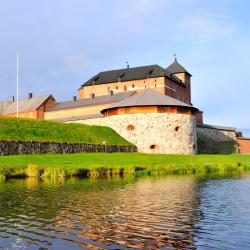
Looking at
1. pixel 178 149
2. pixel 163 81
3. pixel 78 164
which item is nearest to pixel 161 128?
pixel 178 149

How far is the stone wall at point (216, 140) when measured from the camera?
2436 inches

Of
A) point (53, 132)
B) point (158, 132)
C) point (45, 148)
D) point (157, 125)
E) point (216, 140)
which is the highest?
point (157, 125)

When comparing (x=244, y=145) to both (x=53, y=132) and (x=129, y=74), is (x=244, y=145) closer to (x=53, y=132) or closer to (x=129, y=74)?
(x=129, y=74)

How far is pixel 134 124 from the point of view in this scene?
4716 cm

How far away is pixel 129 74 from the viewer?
73.3 metres

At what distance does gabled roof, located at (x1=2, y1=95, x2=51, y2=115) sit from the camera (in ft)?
222

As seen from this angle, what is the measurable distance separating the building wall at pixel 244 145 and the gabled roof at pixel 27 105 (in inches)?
1247

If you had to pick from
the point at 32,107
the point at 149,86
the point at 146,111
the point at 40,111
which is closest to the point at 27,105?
the point at 32,107

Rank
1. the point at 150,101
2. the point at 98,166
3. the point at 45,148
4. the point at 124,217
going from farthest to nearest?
the point at 150,101 → the point at 45,148 → the point at 98,166 → the point at 124,217

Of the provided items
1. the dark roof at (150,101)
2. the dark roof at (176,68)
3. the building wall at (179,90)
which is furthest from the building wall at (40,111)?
the dark roof at (176,68)

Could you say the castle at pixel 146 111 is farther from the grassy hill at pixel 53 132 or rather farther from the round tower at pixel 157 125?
the grassy hill at pixel 53 132

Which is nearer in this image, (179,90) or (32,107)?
(32,107)

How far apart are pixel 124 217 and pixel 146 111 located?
34.6 m

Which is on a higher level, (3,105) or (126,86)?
(126,86)
